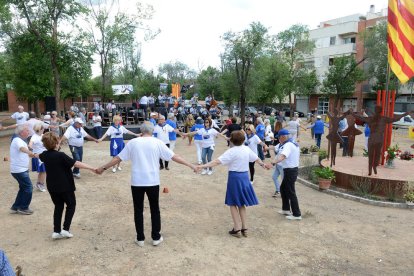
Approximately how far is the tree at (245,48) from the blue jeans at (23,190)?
1919 cm

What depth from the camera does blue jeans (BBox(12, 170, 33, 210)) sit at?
19.4 ft

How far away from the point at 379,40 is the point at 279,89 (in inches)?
445

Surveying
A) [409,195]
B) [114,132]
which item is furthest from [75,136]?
[409,195]

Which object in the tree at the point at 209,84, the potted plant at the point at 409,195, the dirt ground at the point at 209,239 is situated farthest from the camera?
the tree at the point at 209,84

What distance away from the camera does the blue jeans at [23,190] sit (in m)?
5.91

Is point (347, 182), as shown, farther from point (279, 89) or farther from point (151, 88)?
point (151, 88)

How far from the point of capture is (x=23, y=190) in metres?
6.05

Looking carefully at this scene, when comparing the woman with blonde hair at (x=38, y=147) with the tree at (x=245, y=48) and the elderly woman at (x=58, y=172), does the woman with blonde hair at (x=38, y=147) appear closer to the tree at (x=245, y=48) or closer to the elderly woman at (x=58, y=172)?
the elderly woman at (x=58, y=172)

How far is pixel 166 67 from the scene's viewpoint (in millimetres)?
64625

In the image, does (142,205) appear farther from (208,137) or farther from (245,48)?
(245,48)

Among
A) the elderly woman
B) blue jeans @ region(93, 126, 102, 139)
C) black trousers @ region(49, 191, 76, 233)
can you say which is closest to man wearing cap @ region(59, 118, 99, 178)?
the elderly woman

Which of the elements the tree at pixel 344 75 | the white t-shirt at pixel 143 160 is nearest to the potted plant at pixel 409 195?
the white t-shirt at pixel 143 160

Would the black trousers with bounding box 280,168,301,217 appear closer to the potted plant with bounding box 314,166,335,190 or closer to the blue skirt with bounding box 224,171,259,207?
the blue skirt with bounding box 224,171,259,207

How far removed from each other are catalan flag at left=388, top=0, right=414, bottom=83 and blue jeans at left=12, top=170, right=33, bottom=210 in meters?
9.27
